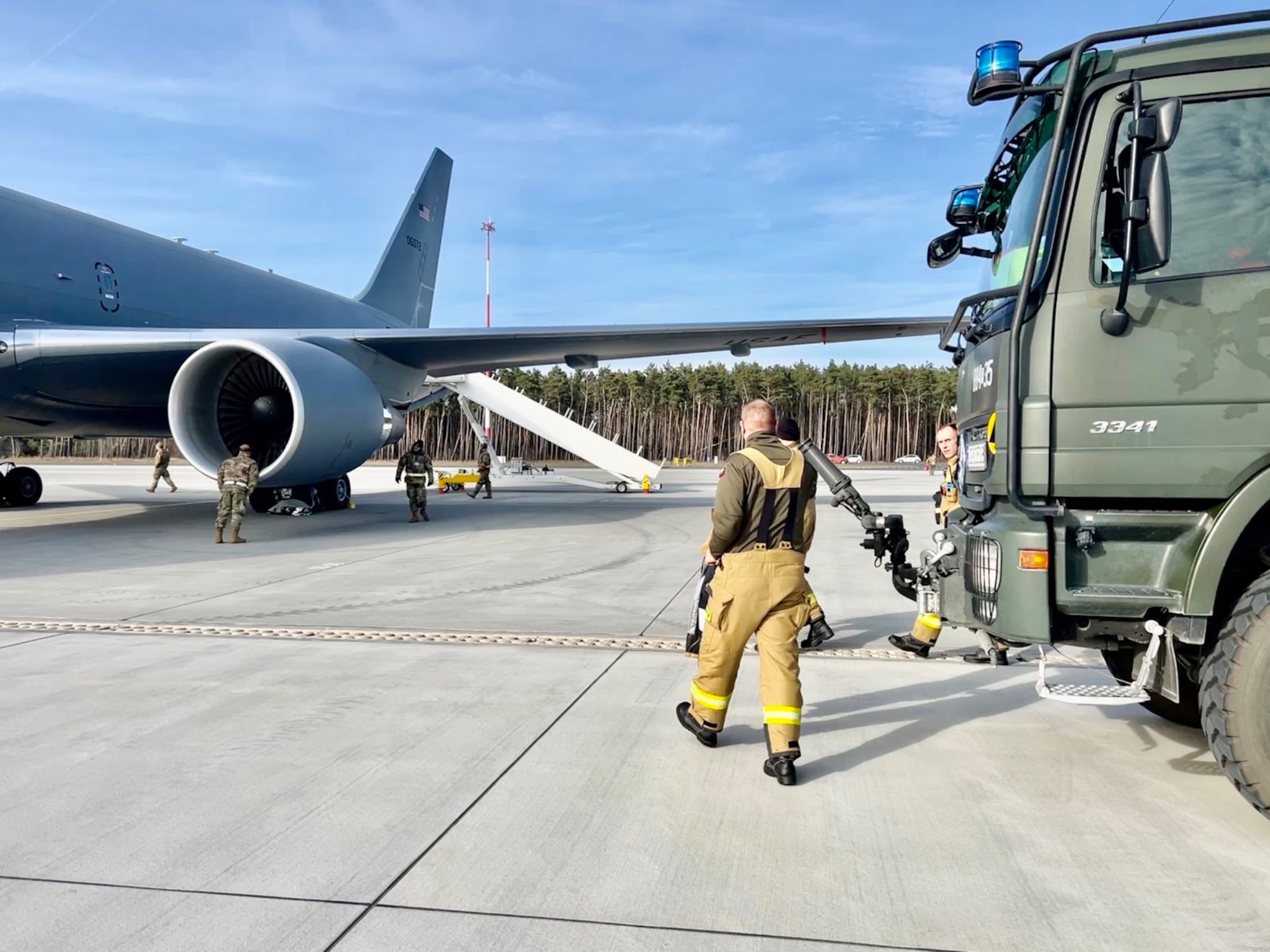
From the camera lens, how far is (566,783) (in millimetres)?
3434

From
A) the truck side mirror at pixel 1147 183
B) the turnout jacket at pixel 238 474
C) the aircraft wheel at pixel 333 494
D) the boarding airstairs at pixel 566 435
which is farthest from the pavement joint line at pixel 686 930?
the boarding airstairs at pixel 566 435

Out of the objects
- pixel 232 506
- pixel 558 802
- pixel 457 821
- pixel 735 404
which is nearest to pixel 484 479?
pixel 232 506

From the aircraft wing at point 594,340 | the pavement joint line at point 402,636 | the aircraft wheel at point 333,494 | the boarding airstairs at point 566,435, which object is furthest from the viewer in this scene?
the boarding airstairs at point 566,435

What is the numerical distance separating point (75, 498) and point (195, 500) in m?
2.86

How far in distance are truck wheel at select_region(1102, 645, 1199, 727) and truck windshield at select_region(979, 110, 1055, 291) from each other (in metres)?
1.65

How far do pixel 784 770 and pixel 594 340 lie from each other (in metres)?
11.5

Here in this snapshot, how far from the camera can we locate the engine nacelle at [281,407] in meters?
11.6

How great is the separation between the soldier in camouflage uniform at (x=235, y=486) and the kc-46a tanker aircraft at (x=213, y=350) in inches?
18.6

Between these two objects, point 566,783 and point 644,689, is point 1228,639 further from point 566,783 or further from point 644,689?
point 644,689

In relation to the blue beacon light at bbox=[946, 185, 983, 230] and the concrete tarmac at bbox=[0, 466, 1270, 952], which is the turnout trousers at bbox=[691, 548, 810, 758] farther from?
the blue beacon light at bbox=[946, 185, 983, 230]

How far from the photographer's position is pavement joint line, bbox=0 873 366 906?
2.54 meters

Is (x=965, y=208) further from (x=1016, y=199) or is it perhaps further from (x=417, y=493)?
(x=417, y=493)

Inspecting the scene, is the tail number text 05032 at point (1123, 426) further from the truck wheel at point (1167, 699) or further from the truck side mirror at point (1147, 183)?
the truck wheel at point (1167, 699)

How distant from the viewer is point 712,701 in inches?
150
